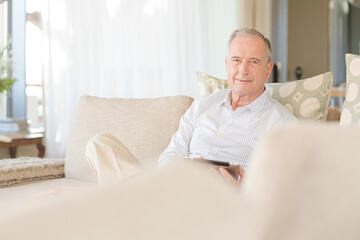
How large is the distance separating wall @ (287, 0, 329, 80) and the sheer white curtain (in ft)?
7.95

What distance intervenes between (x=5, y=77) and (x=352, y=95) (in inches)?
130

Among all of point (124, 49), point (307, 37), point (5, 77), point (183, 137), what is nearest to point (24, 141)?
point (5, 77)

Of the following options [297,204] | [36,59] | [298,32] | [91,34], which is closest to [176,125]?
[297,204]

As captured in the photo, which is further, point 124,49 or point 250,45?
point 124,49

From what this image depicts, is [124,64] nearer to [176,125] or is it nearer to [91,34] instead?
[91,34]

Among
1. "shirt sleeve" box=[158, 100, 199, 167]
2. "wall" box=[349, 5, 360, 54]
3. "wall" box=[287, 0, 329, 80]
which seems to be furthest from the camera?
"wall" box=[349, 5, 360, 54]

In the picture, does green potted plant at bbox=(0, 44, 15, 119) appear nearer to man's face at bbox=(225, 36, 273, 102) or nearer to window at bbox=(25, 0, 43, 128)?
window at bbox=(25, 0, 43, 128)

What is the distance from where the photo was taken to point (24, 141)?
3781 millimetres

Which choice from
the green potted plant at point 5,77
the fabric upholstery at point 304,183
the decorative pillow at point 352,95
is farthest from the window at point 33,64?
the fabric upholstery at point 304,183

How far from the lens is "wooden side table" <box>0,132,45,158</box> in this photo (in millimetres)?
3637

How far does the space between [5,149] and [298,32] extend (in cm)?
413

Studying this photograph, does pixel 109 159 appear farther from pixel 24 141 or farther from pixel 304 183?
pixel 24 141

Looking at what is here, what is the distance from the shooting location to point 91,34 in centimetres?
407

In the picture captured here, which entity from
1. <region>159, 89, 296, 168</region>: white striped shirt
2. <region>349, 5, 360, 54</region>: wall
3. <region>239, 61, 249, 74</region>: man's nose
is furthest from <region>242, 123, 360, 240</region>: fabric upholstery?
<region>349, 5, 360, 54</region>: wall
